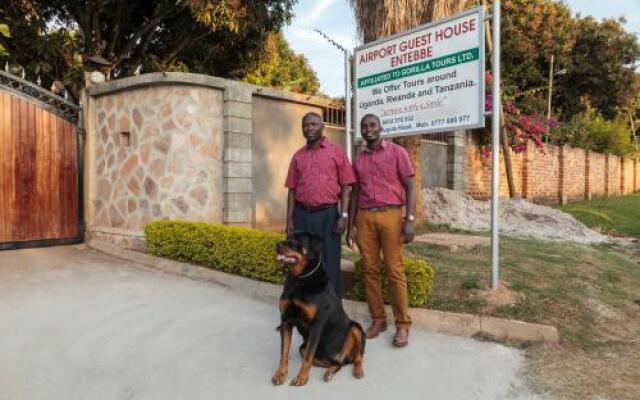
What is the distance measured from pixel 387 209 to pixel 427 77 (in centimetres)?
213

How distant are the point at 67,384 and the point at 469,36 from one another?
476 centimetres

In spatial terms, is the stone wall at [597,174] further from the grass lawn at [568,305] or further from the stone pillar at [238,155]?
the stone pillar at [238,155]

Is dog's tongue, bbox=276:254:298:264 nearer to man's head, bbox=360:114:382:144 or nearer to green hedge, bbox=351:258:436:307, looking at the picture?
man's head, bbox=360:114:382:144

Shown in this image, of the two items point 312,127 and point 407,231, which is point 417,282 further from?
point 312,127

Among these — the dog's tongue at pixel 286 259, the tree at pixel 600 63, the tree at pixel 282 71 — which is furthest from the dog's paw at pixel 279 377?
the tree at pixel 600 63

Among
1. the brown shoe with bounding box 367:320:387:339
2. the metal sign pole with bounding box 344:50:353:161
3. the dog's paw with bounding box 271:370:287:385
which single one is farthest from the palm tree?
the dog's paw with bounding box 271:370:287:385

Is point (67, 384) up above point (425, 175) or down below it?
below

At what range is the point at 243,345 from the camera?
4.27m

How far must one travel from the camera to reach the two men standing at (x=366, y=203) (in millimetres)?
4195

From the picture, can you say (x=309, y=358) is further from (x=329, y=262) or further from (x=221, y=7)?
(x=221, y=7)

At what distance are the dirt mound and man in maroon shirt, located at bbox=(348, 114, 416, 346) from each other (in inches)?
274

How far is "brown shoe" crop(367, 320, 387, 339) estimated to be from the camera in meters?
4.40

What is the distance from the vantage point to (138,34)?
13297 millimetres

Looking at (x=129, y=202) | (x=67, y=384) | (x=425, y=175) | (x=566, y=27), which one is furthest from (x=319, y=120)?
(x=566, y=27)
